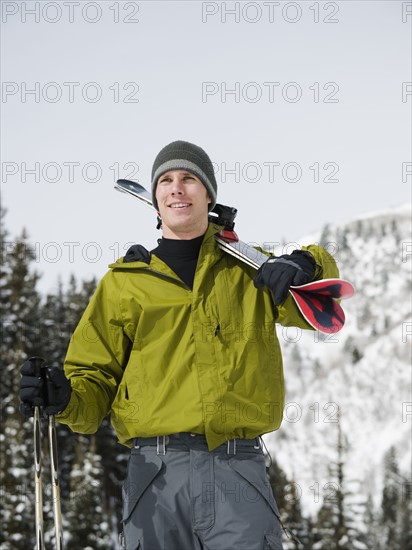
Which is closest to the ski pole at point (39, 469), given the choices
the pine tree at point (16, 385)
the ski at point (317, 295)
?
the ski at point (317, 295)

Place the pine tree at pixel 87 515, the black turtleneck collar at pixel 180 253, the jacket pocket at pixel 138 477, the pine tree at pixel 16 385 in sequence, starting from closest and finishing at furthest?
1. the jacket pocket at pixel 138 477
2. the black turtleneck collar at pixel 180 253
3. the pine tree at pixel 16 385
4. the pine tree at pixel 87 515

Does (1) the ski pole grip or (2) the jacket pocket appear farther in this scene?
(2) the jacket pocket

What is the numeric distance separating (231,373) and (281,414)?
1.26ft

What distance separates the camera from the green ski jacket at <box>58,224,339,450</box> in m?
4.10

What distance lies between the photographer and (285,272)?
410 cm

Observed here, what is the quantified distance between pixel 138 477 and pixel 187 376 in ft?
1.87

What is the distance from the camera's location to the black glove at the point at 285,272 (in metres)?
4.09

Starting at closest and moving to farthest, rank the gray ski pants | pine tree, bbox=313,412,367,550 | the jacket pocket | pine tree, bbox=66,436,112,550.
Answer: the gray ski pants < the jacket pocket < pine tree, bbox=66,436,112,550 < pine tree, bbox=313,412,367,550

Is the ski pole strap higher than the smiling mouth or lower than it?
lower

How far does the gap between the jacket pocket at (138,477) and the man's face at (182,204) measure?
125 cm

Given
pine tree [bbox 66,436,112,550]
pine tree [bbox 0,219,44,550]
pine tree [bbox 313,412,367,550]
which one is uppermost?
pine tree [bbox 0,219,44,550]

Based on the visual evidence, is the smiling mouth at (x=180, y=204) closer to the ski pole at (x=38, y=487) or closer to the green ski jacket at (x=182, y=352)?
the green ski jacket at (x=182, y=352)


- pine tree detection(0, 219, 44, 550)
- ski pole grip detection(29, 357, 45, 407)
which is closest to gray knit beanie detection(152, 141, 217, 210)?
ski pole grip detection(29, 357, 45, 407)

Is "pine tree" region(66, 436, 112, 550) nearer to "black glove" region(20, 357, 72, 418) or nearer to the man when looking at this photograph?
the man
